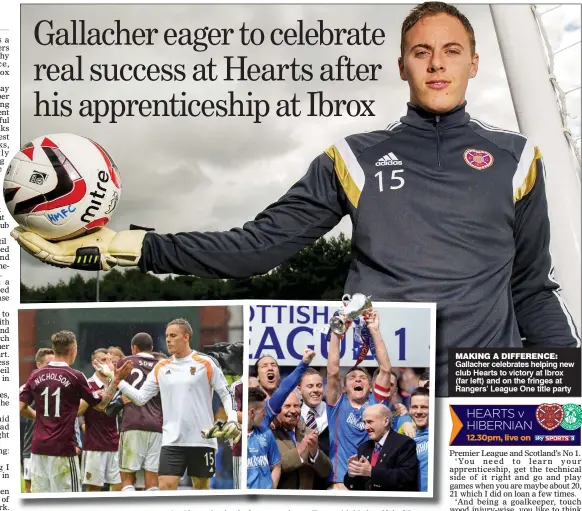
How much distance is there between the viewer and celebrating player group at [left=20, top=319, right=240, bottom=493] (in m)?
4.30

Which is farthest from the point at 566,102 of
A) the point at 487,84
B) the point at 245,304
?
the point at 245,304

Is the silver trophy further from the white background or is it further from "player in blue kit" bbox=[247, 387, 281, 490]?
the white background

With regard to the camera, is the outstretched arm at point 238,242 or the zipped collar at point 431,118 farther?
the zipped collar at point 431,118

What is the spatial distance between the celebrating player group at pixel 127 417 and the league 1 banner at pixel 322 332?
0.29m

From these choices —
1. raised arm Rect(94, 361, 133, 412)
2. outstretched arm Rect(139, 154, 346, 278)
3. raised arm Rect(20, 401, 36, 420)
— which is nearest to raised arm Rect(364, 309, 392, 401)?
outstretched arm Rect(139, 154, 346, 278)

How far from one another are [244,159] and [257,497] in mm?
1663

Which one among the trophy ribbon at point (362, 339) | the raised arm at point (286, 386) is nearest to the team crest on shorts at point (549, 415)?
the trophy ribbon at point (362, 339)

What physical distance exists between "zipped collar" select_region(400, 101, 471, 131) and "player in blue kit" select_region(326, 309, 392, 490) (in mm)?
959

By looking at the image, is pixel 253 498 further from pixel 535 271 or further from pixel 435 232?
pixel 535 271

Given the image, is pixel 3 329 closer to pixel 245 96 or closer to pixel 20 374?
pixel 20 374

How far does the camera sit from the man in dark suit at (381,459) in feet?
14.1

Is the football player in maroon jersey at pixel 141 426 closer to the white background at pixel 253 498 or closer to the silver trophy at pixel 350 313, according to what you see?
the white background at pixel 253 498

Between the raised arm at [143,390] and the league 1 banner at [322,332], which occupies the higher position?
the league 1 banner at [322,332]

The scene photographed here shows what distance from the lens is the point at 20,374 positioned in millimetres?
4348
